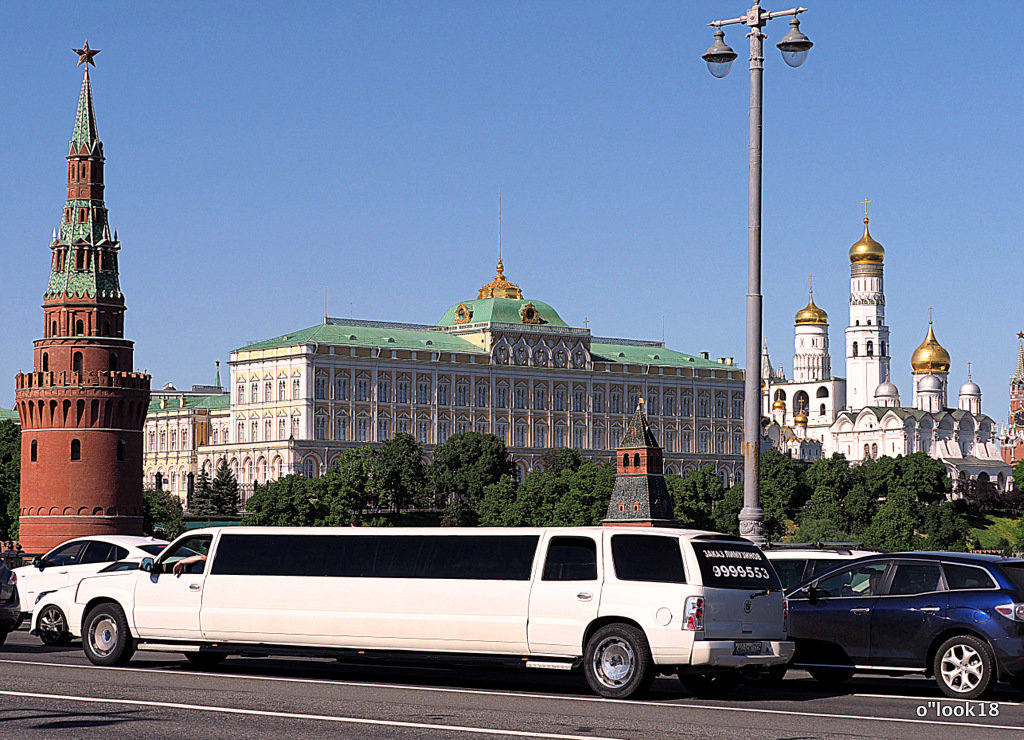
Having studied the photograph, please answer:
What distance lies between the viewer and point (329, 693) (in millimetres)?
22141

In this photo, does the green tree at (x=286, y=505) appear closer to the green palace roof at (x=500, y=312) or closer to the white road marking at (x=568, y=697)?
the green palace roof at (x=500, y=312)

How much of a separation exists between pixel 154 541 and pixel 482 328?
6263 inches

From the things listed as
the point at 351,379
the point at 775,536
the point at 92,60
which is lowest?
the point at 775,536

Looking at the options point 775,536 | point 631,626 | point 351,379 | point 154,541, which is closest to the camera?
point 631,626

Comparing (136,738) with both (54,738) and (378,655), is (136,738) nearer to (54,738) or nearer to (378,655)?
(54,738)

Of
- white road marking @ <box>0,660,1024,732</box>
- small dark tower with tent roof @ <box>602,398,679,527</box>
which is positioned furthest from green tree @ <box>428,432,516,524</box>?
white road marking @ <box>0,660,1024,732</box>

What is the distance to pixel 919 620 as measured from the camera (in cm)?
2275

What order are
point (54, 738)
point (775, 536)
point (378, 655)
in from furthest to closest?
point (775, 536) → point (378, 655) → point (54, 738)

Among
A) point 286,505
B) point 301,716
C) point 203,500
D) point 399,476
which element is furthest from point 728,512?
point 301,716

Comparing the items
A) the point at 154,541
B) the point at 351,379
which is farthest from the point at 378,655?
the point at 351,379

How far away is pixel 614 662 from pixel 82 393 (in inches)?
3129

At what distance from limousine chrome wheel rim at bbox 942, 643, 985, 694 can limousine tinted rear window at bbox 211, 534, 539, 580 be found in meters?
5.34

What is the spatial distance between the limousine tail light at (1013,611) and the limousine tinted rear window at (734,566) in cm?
276

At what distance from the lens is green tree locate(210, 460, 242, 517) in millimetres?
165375
